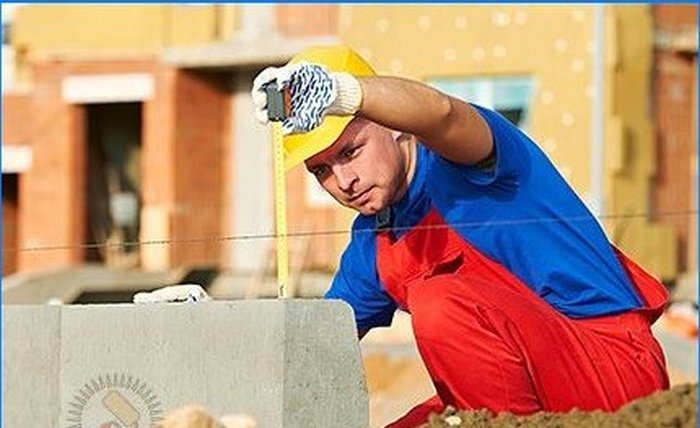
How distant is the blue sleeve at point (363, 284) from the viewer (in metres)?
4.75

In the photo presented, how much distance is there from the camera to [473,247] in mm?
4504

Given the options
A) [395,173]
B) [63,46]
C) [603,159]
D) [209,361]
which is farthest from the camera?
[63,46]

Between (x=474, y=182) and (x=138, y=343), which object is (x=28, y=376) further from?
(x=474, y=182)

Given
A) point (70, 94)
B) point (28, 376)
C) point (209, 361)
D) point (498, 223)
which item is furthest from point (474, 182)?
point (70, 94)

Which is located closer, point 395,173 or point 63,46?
point 395,173

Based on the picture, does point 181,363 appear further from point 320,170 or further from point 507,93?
point 507,93

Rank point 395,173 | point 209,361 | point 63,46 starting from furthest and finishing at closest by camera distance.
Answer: point 63,46
point 395,173
point 209,361

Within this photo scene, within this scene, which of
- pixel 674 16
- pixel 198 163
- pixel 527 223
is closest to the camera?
pixel 527 223

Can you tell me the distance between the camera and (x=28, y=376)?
401cm

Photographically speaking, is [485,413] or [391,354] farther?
[391,354]

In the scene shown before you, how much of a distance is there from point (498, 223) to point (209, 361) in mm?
879

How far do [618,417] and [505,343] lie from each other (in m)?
0.33

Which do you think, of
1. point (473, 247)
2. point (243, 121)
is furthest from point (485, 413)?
point (243, 121)

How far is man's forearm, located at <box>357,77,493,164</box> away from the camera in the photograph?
13.1ft
